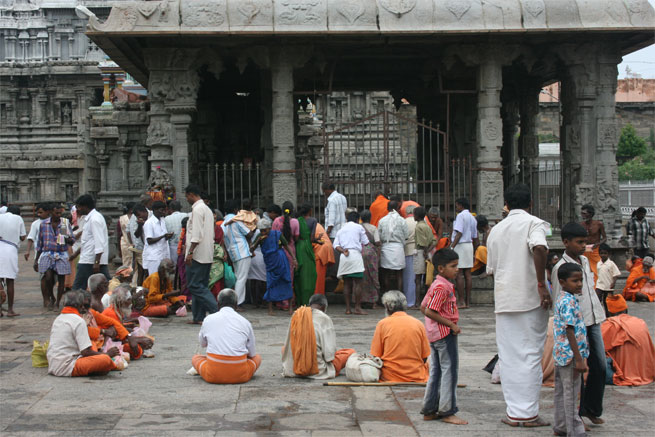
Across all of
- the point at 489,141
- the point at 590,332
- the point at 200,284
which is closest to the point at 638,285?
the point at 489,141

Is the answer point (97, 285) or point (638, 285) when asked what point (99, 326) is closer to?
point (97, 285)

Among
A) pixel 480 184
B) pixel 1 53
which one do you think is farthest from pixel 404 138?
pixel 1 53

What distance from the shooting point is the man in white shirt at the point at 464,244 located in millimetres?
12031

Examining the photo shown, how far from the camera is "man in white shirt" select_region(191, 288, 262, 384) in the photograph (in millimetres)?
7297

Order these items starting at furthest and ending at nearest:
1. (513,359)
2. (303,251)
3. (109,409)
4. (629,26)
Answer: (629,26)
(303,251)
(109,409)
(513,359)

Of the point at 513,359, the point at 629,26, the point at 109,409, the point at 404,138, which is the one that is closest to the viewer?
the point at 513,359

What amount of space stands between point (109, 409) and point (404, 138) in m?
25.6

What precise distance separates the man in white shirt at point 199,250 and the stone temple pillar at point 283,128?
12.6ft

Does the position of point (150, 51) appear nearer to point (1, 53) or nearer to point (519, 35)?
point (519, 35)

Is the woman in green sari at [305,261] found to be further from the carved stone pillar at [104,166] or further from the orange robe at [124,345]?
the carved stone pillar at [104,166]

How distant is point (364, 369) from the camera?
7348mm

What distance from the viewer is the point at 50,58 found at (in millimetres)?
45594

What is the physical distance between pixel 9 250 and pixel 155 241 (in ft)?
6.90

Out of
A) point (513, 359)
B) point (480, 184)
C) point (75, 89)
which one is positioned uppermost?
point (75, 89)
